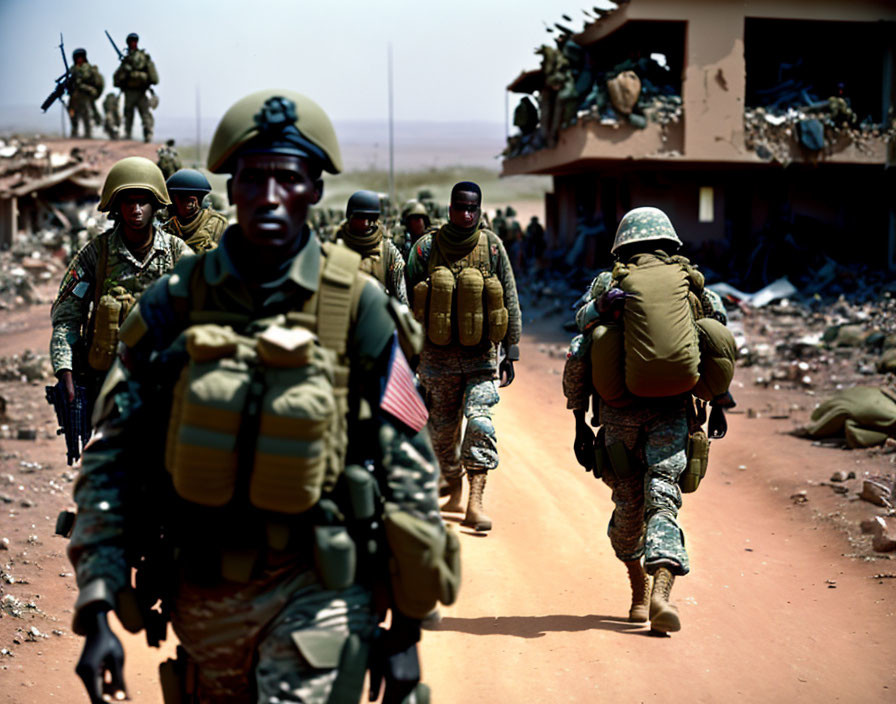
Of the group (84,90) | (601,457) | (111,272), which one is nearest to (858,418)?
(601,457)

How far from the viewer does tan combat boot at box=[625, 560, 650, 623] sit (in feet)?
20.5

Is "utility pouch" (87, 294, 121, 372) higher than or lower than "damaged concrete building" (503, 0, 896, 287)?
lower

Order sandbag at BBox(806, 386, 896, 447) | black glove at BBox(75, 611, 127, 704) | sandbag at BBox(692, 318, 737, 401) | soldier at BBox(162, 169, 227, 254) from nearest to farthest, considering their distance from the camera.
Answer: black glove at BBox(75, 611, 127, 704) < sandbag at BBox(692, 318, 737, 401) < soldier at BBox(162, 169, 227, 254) < sandbag at BBox(806, 386, 896, 447)

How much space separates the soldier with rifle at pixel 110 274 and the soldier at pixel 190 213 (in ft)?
6.56

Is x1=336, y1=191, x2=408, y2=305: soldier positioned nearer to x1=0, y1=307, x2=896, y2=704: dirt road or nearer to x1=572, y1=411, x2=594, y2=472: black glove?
x1=0, y1=307, x2=896, y2=704: dirt road

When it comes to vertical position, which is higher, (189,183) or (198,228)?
(189,183)

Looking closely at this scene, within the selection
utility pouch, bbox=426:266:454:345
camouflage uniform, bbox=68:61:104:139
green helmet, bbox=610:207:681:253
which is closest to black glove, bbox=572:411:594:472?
green helmet, bbox=610:207:681:253

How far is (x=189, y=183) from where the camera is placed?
8422mm

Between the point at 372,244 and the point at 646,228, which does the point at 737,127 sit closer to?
the point at 372,244

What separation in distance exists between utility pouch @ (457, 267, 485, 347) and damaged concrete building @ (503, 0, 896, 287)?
16.9 m

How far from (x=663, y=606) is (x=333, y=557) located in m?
3.26

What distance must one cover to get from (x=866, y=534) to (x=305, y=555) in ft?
21.7

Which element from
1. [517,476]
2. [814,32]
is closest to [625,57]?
[814,32]

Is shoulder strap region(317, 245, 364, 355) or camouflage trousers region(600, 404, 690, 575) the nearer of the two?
shoulder strap region(317, 245, 364, 355)
